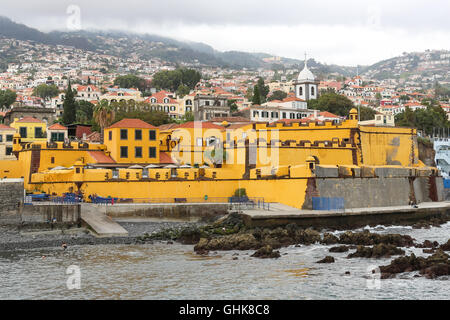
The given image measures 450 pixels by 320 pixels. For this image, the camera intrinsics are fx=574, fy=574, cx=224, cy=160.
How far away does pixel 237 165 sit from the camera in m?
42.1

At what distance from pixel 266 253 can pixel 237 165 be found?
1502 centimetres

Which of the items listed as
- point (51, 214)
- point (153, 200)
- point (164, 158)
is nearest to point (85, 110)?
point (164, 158)

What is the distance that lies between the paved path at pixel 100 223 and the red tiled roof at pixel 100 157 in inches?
308

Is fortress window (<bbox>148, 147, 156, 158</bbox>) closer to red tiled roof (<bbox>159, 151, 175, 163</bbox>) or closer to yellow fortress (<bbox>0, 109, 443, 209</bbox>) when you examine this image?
yellow fortress (<bbox>0, 109, 443, 209</bbox>)

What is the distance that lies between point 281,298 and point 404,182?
26.6 m

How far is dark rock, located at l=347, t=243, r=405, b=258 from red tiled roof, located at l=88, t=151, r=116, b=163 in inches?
837

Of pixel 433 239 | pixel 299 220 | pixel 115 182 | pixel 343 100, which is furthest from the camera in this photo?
pixel 343 100

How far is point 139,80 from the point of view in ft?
496

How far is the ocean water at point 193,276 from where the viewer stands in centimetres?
2106

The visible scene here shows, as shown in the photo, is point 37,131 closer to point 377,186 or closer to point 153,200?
point 153,200

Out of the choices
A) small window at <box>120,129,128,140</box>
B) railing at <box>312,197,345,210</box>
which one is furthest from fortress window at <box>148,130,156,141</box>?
railing at <box>312,197,345,210</box>

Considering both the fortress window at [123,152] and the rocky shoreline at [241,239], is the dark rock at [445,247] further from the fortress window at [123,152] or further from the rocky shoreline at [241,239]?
the fortress window at [123,152]
